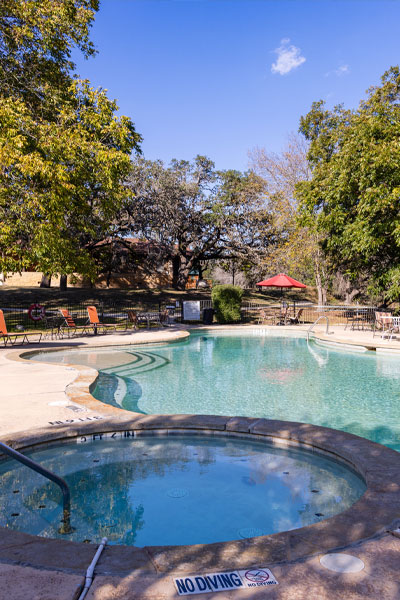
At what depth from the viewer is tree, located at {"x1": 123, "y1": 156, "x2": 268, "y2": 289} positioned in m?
33.8

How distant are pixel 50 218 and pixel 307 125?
64.6ft

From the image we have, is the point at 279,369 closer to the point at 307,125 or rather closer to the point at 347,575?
the point at 347,575

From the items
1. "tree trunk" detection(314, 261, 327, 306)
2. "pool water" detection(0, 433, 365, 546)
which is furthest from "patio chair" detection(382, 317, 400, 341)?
"pool water" detection(0, 433, 365, 546)

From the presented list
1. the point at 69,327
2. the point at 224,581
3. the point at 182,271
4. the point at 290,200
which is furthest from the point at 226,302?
the point at 224,581

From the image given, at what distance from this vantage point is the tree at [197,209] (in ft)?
111

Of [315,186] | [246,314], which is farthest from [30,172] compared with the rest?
[246,314]

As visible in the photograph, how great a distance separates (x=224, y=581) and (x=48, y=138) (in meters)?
14.1

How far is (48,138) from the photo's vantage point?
13695 mm

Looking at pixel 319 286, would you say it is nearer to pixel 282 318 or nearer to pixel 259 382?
pixel 282 318

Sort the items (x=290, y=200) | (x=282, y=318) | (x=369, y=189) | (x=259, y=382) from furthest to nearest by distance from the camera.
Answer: (x=290, y=200) < (x=282, y=318) < (x=369, y=189) < (x=259, y=382)

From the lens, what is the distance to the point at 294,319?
928 inches

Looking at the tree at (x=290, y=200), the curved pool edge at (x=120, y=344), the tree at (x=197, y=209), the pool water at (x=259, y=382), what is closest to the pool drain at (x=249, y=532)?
the curved pool edge at (x=120, y=344)

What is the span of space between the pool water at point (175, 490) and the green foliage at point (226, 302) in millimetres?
17877

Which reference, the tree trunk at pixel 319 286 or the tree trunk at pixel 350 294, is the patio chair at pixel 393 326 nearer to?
the tree trunk at pixel 319 286
